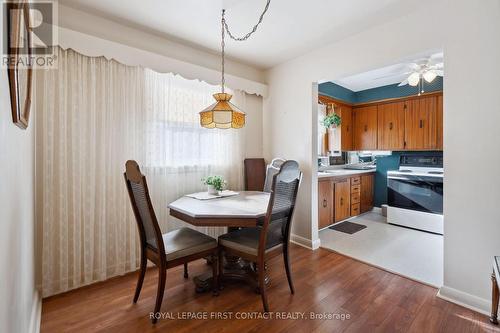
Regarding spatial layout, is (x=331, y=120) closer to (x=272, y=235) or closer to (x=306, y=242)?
(x=306, y=242)

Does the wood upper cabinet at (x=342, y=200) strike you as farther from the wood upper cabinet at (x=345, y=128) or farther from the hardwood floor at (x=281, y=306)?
the hardwood floor at (x=281, y=306)

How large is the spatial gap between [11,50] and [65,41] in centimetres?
161

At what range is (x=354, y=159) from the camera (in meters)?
5.29

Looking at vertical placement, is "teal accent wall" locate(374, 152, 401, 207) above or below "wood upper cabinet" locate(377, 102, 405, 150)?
below

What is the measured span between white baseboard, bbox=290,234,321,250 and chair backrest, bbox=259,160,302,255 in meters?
1.20

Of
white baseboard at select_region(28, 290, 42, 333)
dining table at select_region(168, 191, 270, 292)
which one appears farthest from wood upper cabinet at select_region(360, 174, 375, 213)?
white baseboard at select_region(28, 290, 42, 333)

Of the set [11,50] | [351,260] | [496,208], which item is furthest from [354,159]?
Result: [11,50]

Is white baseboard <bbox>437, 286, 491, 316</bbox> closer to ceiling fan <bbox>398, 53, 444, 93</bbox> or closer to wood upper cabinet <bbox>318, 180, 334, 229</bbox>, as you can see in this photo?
wood upper cabinet <bbox>318, 180, 334, 229</bbox>

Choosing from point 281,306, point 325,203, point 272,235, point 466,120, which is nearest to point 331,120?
point 325,203

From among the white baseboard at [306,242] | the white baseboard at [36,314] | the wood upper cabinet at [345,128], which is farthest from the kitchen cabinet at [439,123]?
the white baseboard at [36,314]

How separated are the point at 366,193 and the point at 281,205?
11.5 ft

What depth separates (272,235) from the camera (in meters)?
1.96

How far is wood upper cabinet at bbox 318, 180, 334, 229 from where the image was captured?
11.9 ft

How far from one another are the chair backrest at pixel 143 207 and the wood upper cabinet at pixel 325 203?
251 centimetres
